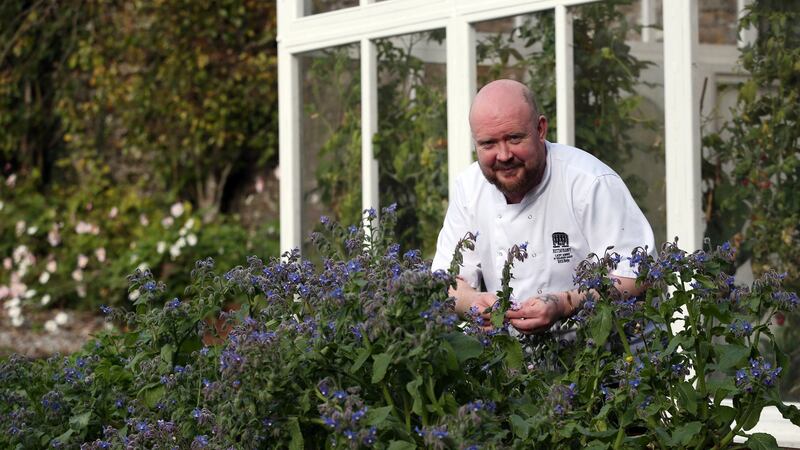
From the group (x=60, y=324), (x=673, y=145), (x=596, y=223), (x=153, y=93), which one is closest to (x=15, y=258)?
(x=60, y=324)

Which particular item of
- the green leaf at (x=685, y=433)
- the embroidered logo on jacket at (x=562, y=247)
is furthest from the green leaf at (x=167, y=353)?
the green leaf at (x=685, y=433)

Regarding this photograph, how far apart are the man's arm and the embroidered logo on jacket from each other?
1.02ft

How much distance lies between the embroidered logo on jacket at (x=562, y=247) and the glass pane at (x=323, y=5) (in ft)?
7.43

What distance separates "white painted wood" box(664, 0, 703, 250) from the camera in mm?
3918

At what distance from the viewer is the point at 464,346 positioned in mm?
2408

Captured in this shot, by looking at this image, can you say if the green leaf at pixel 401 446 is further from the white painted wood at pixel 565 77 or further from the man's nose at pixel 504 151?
the white painted wood at pixel 565 77

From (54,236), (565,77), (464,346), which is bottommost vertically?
(464,346)

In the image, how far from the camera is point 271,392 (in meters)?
2.38

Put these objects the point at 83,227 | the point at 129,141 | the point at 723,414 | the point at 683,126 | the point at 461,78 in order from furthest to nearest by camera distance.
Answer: the point at 129,141
the point at 83,227
the point at 461,78
the point at 683,126
the point at 723,414

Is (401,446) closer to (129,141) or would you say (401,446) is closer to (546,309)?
(546,309)

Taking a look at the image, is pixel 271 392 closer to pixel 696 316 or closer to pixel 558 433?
pixel 558 433

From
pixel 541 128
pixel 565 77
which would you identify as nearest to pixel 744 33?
pixel 565 77

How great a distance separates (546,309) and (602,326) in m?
0.16

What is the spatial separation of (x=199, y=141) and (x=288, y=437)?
7.97m
